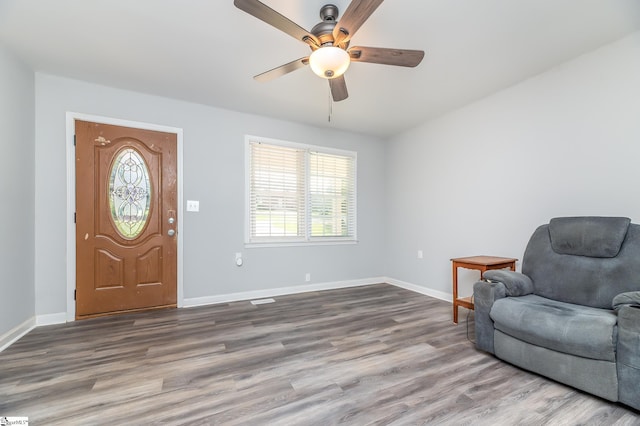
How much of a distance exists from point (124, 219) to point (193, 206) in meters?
0.74

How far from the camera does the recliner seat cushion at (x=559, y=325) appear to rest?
5.51 feet

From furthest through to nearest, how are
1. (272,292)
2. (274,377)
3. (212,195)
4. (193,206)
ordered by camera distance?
(272,292)
(212,195)
(193,206)
(274,377)

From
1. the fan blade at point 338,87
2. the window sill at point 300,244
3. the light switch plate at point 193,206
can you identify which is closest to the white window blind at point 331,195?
the window sill at point 300,244

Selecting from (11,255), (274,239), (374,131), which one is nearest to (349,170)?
(374,131)

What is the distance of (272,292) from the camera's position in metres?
4.05

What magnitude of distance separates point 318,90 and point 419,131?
1.93 m

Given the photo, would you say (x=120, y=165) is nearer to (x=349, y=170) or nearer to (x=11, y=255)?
(x=11, y=255)

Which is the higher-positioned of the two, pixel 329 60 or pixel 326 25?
pixel 326 25

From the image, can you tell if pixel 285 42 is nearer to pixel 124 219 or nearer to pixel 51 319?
pixel 124 219

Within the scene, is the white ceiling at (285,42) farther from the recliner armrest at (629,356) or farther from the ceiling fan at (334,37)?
the recliner armrest at (629,356)

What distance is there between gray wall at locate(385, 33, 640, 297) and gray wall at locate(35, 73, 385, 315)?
0.62 metres

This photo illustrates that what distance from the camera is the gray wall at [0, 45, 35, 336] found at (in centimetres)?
239

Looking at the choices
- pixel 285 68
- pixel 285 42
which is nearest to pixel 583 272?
pixel 285 68

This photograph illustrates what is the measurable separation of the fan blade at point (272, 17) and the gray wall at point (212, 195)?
89.5 inches
